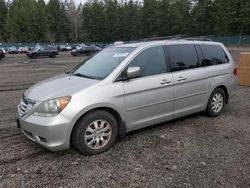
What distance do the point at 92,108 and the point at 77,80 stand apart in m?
0.73

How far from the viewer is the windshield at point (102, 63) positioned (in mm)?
4992

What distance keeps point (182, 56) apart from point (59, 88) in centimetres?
254

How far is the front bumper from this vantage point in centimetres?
416

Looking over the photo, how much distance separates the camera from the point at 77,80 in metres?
4.93

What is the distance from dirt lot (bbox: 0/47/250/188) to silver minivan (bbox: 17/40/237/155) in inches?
11.2

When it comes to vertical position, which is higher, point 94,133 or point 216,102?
point 94,133

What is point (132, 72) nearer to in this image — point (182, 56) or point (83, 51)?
point (182, 56)

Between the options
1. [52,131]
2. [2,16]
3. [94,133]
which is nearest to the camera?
[52,131]

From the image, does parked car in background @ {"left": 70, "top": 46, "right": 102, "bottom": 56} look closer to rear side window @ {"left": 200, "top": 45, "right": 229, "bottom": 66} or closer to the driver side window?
rear side window @ {"left": 200, "top": 45, "right": 229, "bottom": 66}

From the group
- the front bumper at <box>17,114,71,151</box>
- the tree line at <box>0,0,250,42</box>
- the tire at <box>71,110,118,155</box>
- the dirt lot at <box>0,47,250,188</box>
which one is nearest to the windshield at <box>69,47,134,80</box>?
the tire at <box>71,110,118,155</box>

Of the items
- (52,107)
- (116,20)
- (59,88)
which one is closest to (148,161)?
(52,107)

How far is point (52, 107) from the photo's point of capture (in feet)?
14.0

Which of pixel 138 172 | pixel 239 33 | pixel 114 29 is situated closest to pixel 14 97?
pixel 138 172

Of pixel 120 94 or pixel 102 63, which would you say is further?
pixel 102 63
